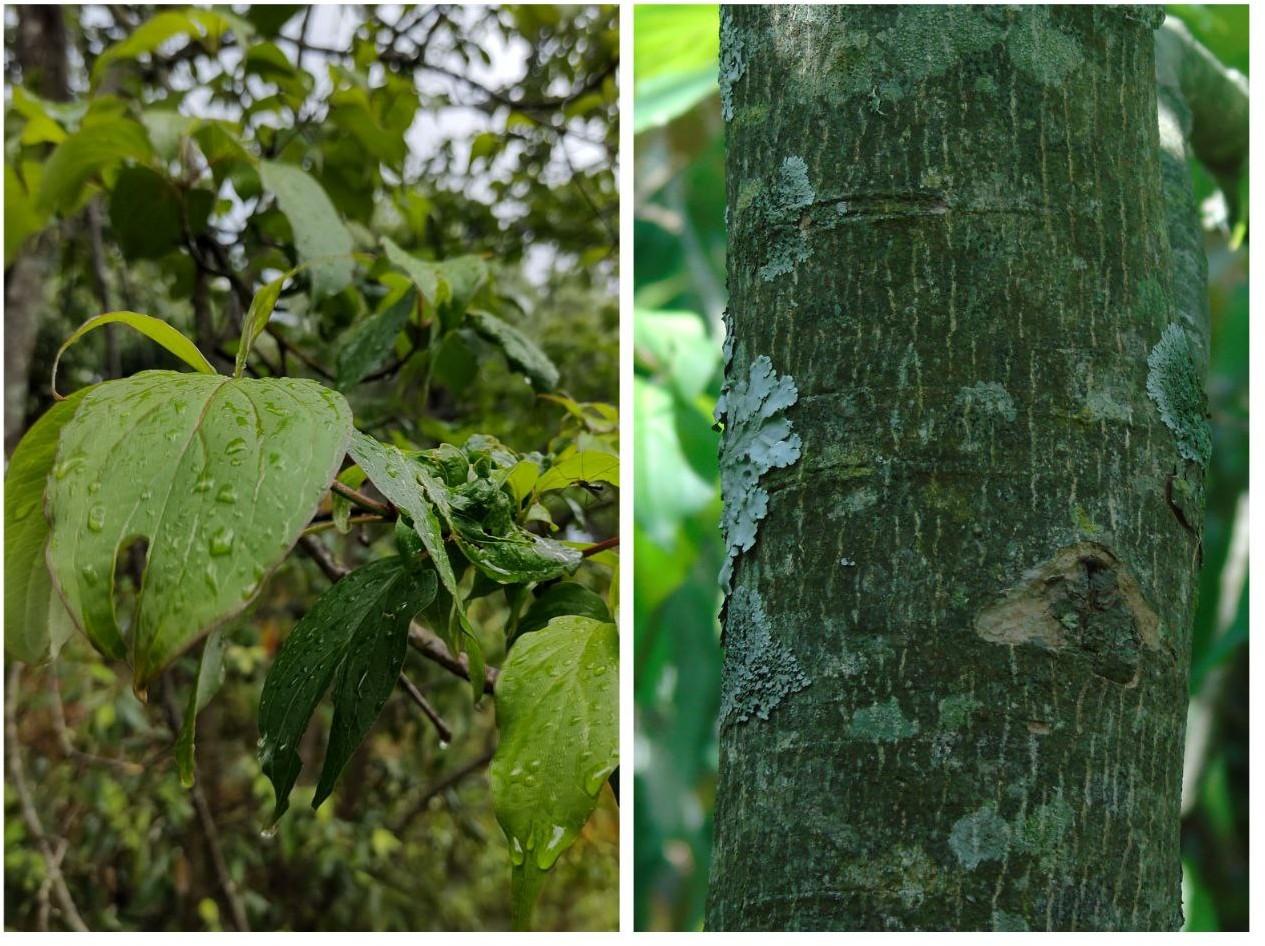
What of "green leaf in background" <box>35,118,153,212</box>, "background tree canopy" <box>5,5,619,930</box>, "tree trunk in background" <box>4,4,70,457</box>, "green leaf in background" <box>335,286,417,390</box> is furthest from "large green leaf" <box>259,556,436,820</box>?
"tree trunk in background" <box>4,4,70,457</box>

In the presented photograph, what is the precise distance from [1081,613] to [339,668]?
0.23m

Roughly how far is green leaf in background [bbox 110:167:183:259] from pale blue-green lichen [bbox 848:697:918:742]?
0.65 meters

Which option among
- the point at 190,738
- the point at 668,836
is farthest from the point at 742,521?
the point at 668,836

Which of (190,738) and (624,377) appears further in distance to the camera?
(624,377)

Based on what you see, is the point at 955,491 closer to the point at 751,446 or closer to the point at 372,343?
the point at 751,446

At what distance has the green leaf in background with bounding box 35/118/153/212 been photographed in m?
0.78

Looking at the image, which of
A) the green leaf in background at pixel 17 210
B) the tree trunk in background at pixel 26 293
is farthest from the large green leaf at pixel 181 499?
the tree trunk in background at pixel 26 293

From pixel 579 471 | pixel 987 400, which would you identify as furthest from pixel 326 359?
pixel 987 400

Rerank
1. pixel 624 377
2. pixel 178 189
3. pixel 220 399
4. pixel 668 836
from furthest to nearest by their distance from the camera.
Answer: pixel 668 836 → pixel 178 189 → pixel 624 377 → pixel 220 399

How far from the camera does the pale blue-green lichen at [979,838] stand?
1.10ft

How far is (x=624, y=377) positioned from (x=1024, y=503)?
29 centimetres

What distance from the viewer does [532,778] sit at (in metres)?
0.39

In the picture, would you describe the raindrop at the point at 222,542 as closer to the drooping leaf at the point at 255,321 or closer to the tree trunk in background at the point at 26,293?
the drooping leaf at the point at 255,321

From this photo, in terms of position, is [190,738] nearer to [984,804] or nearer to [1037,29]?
[984,804]
